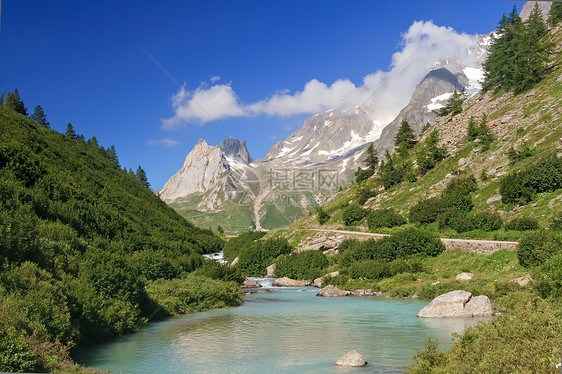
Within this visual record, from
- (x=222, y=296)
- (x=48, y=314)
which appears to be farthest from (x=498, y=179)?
(x=48, y=314)

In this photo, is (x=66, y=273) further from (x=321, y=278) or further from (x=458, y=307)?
(x=321, y=278)

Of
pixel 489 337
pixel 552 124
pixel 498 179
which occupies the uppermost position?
pixel 552 124

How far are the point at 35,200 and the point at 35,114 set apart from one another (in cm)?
9807

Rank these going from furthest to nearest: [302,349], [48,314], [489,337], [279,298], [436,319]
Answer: [279,298], [436,319], [302,349], [48,314], [489,337]

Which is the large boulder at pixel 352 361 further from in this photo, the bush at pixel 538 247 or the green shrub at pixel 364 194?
the green shrub at pixel 364 194

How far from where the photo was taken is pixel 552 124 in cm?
6162

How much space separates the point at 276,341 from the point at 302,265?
3976cm

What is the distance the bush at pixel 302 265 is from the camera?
197 ft

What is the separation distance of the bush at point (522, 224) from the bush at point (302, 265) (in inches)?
1024

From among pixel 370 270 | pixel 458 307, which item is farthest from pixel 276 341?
pixel 370 270

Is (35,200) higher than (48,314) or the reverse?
higher

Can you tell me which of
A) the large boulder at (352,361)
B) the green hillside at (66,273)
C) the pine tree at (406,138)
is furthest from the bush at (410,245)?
the pine tree at (406,138)

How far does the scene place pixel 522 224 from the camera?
4456 centimetres

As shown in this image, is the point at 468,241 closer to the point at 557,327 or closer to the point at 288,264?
the point at 288,264
